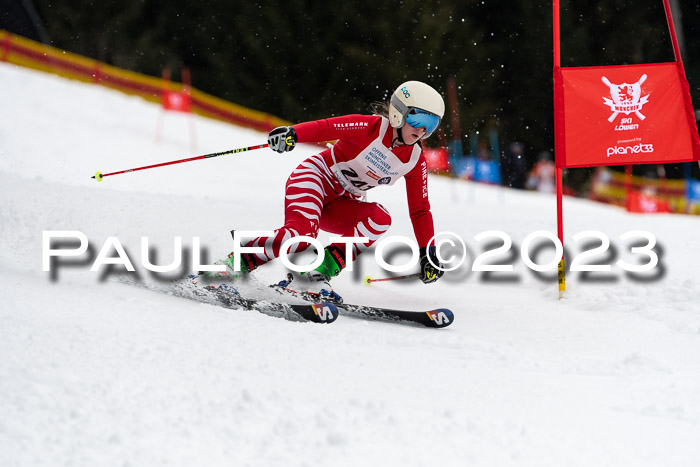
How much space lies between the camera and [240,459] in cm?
215

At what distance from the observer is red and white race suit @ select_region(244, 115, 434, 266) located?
14.1 ft

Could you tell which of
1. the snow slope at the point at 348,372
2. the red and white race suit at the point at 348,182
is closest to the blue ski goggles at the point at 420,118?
the red and white race suit at the point at 348,182

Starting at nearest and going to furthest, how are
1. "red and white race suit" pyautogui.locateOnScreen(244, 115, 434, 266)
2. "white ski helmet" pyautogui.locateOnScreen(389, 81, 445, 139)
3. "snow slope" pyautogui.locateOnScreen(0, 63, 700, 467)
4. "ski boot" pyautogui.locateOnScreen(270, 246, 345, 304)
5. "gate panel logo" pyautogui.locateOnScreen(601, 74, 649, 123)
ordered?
"snow slope" pyautogui.locateOnScreen(0, 63, 700, 467), "white ski helmet" pyautogui.locateOnScreen(389, 81, 445, 139), "red and white race suit" pyautogui.locateOnScreen(244, 115, 434, 266), "ski boot" pyautogui.locateOnScreen(270, 246, 345, 304), "gate panel logo" pyautogui.locateOnScreen(601, 74, 649, 123)

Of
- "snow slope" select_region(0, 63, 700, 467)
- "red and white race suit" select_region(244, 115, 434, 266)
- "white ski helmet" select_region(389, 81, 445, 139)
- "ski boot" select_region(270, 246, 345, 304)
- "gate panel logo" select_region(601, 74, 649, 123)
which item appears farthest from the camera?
"gate panel logo" select_region(601, 74, 649, 123)

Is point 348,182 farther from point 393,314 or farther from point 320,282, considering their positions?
point 393,314

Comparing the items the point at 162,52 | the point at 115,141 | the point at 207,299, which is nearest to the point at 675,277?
the point at 207,299

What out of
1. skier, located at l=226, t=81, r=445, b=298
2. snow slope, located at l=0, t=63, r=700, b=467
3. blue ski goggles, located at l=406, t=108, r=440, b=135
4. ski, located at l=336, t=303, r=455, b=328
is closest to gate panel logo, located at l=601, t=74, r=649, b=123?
snow slope, located at l=0, t=63, r=700, b=467

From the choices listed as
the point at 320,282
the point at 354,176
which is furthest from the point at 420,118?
the point at 320,282

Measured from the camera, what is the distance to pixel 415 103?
4.12 meters

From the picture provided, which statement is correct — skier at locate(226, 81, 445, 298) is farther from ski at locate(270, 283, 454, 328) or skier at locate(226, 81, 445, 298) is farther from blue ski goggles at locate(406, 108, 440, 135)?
ski at locate(270, 283, 454, 328)

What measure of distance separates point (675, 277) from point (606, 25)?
26.0 metres

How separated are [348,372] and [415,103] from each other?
1.76 m

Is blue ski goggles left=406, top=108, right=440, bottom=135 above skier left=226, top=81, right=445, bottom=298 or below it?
above

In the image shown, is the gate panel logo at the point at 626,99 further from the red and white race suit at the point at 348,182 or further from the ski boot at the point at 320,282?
the ski boot at the point at 320,282
